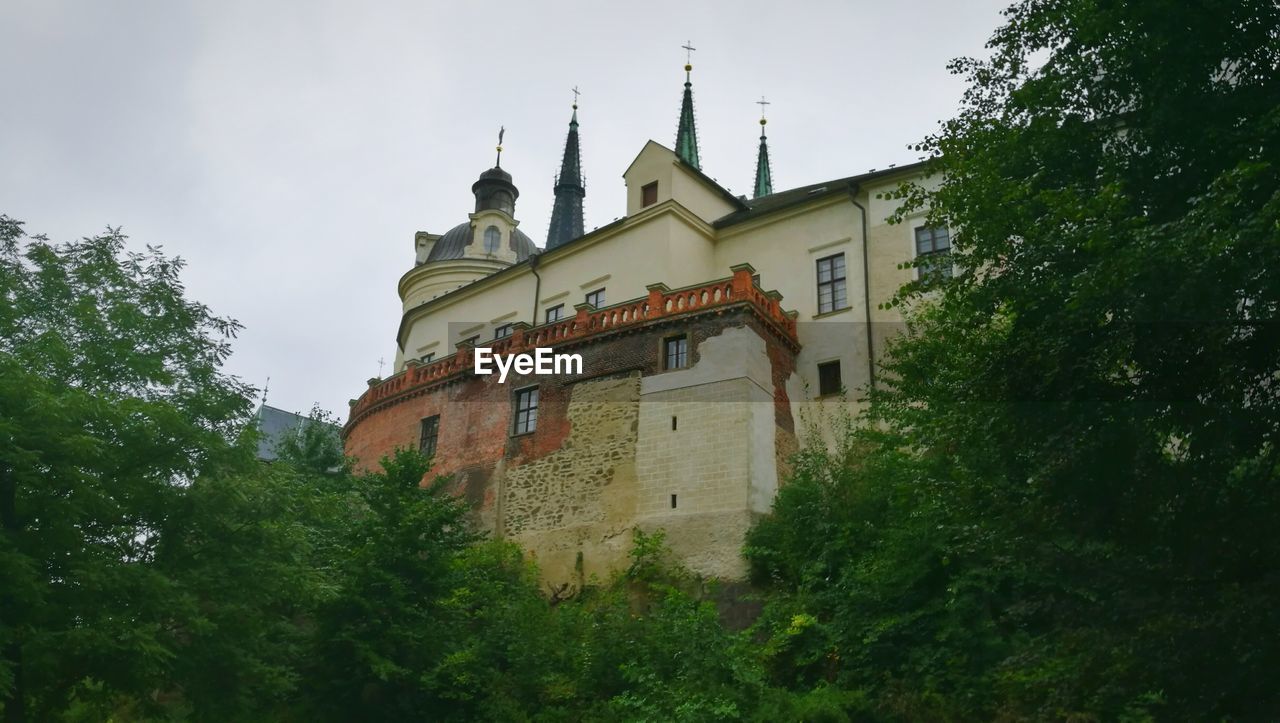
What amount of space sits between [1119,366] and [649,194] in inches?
876

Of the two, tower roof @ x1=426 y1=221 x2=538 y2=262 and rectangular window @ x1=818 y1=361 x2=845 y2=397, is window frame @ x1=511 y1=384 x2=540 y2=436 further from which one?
tower roof @ x1=426 y1=221 x2=538 y2=262

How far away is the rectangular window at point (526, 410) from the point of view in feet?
95.2

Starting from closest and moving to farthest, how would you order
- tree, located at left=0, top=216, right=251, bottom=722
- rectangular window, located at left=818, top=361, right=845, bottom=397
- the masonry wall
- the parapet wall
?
tree, located at left=0, top=216, right=251, bottom=722 < the masonry wall < the parapet wall < rectangular window, located at left=818, top=361, right=845, bottom=397

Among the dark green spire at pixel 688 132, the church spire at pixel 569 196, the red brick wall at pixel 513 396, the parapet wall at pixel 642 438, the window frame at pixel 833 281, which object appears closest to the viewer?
the parapet wall at pixel 642 438

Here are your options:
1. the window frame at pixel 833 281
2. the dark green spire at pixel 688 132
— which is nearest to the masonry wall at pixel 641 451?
the window frame at pixel 833 281

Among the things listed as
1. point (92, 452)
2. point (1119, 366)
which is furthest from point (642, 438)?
point (1119, 366)

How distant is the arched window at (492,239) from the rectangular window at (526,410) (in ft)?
59.6

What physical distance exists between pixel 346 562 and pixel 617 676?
18.4 feet

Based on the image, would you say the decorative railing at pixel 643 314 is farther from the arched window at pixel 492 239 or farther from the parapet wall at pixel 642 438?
the arched window at pixel 492 239

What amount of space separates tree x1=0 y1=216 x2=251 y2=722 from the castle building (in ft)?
32.6

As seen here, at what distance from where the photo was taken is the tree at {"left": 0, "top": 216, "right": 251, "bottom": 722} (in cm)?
1501

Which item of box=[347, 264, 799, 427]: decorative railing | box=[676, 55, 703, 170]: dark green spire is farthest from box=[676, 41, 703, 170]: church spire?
box=[347, 264, 799, 427]: decorative railing

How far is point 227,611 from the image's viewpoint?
660 inches

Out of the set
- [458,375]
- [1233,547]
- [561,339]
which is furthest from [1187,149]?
[458,375]
